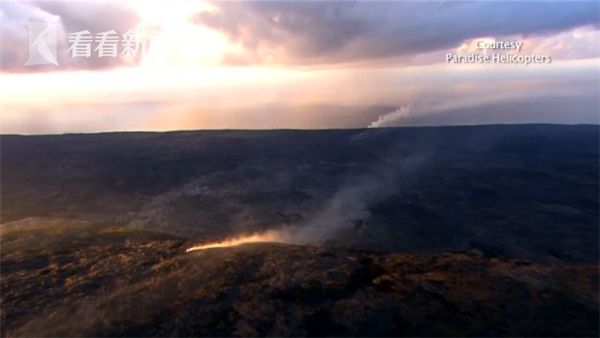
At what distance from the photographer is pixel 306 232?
15828 millimetres

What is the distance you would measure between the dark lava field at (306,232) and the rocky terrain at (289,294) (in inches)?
1.2

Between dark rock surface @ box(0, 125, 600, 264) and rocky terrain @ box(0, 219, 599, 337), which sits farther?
dark rock surface @ box(0, 125, 600, 264)

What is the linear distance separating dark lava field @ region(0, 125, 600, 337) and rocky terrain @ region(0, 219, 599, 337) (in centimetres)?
3

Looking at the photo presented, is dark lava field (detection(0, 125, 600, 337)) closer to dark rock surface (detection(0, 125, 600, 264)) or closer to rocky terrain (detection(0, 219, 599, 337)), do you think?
rocky terrain (detection(0, 219, 599, 337))

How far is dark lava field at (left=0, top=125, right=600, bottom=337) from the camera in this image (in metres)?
5.09

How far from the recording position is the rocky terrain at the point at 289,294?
4.78 metres

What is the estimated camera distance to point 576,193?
72.6ft

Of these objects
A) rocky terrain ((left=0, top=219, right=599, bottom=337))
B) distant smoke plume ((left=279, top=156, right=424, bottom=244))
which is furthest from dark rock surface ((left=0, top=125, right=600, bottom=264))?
rocky terrain ((left=0, top=219, right=599, bottom=337))

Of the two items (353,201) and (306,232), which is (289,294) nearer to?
(306,232)

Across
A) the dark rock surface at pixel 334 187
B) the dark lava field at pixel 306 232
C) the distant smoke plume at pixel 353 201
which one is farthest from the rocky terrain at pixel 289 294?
the dark rock surface at pixel 334 187

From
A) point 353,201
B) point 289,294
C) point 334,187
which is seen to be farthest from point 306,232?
point 289,294

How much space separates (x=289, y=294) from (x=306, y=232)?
10.2m

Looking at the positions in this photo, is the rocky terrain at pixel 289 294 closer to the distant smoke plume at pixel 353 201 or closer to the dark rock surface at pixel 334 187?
the distant smoke plume at pixel 353 201

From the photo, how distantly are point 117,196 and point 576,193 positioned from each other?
2393cm
